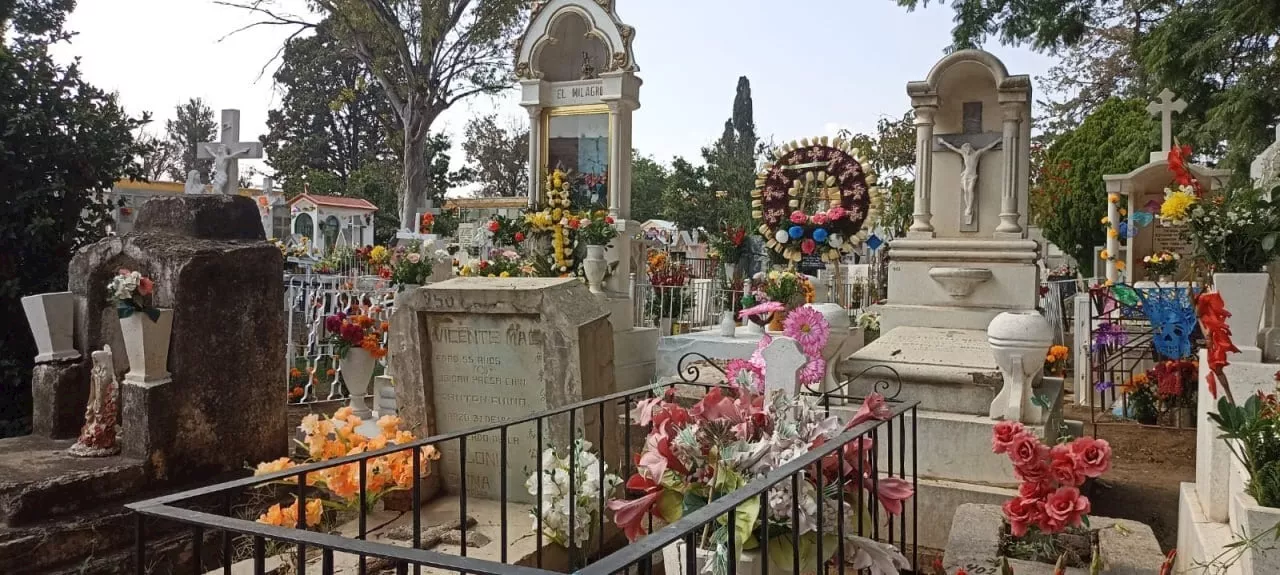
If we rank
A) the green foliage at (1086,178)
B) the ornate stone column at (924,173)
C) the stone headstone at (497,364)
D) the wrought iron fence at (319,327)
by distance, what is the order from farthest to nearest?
1. the green foliage at (1086,178)
2. the wrought iron fence at (319,327)
3. the ornate stone column at (924,173)
4. the stone headstone at (497,364)

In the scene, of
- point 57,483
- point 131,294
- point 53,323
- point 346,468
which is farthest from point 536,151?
point 346,468

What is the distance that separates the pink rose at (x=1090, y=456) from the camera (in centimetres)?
332

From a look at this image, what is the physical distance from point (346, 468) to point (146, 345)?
161 cm

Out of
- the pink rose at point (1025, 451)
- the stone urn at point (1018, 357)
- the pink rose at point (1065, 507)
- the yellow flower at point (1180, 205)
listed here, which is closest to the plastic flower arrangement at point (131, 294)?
the pink rose at point (1025, 451)

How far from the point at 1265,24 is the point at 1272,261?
8.20 m

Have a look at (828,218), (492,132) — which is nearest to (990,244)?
(828,218)

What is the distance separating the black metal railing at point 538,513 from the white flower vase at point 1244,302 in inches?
55.8

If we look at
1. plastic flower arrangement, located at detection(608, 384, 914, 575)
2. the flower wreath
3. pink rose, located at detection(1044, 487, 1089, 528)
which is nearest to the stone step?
plastic flower arrangement, located at detection(608, 384, 914, 575)

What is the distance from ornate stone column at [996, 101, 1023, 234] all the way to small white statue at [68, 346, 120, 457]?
7.00 meters

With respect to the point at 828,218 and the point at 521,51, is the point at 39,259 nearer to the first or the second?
the point at 521,51

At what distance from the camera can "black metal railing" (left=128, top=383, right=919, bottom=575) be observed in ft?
5.09

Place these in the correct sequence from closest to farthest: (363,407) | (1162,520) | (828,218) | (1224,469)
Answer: (1224,469) → (1162,520) → (363,407) → (828,218)

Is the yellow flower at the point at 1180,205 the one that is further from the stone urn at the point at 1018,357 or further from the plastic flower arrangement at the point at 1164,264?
the plastic flower arrangement at the point at 1164,264

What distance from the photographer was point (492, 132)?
1487 inches
